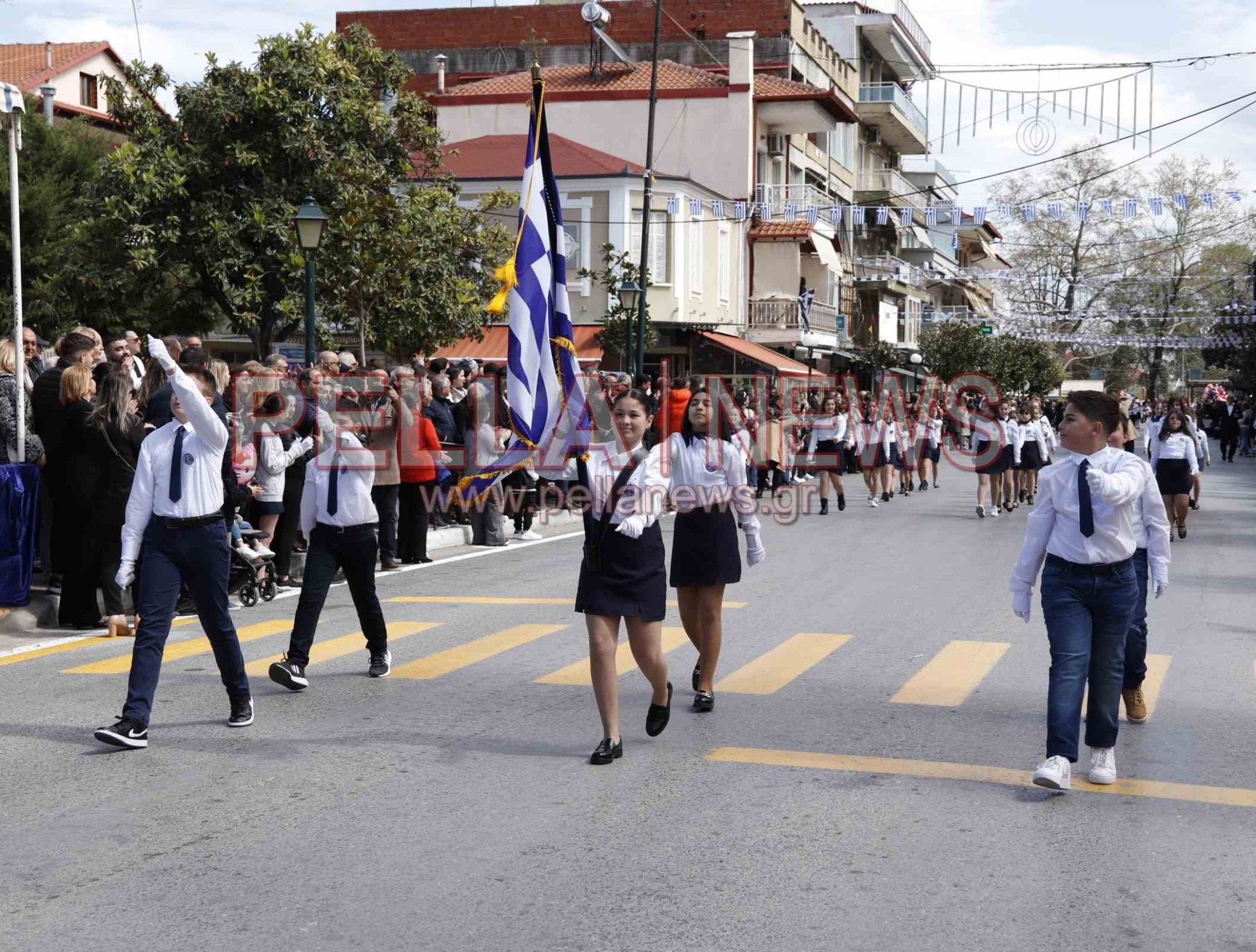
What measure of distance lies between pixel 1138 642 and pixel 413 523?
9.16m

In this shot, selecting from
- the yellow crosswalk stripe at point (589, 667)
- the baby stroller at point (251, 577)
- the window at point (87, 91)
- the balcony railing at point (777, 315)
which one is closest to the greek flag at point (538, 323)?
the yellow crosswalk stripe at point (589, 667)

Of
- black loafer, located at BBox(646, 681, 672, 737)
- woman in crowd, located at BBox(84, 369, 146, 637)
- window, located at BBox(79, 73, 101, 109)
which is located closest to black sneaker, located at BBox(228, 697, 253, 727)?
black loafer, located at BBox(646, 681, 672, 737)

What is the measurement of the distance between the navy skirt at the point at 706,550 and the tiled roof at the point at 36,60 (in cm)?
5346

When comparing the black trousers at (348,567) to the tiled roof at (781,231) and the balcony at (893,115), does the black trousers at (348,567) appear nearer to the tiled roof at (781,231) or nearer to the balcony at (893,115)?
the tiled roof at (781,231)

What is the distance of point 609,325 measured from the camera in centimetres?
3591

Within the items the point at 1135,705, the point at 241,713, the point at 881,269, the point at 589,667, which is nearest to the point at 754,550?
the point at 589,667

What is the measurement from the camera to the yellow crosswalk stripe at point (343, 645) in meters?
9.53

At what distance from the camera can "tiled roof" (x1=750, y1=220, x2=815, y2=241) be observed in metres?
47.5

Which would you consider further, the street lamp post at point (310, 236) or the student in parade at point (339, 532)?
the street lamp post at point (310, 236)

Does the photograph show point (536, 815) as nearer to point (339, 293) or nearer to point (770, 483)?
point (339, 293)

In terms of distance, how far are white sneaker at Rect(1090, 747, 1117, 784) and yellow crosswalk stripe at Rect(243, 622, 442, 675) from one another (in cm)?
499

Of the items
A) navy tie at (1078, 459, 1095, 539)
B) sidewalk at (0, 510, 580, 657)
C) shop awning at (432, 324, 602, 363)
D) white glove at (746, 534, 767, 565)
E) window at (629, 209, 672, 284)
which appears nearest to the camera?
navy tie at (1078, 459, 1095, 539)

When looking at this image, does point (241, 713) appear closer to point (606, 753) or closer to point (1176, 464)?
point (606, 753)

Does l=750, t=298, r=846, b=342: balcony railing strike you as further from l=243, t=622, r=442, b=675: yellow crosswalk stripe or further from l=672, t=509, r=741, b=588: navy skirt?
l=672, t=509, r=741, b=588: navy skirt
